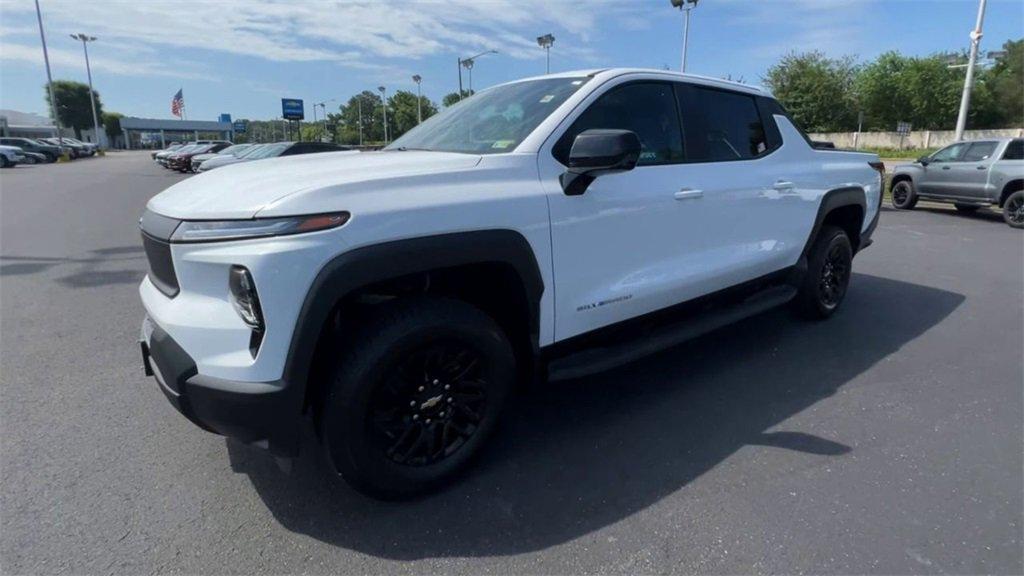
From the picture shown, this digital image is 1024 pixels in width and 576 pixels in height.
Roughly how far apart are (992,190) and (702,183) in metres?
11.4

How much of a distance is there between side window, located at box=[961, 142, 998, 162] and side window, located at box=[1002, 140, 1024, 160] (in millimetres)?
241

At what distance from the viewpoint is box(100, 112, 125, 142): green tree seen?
87.5m

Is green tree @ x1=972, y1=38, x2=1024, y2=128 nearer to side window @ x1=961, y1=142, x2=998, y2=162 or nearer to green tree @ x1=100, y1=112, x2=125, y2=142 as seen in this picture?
side window @ x1=961, y1=142, x2=998, y2=162

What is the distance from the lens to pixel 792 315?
489cm

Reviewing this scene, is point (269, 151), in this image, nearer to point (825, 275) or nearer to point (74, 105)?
point (825, 275)

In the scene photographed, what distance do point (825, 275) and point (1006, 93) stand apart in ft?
221

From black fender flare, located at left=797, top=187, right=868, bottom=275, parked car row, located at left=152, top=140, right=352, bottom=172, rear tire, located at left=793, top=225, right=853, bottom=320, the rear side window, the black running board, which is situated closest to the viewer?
the black running board

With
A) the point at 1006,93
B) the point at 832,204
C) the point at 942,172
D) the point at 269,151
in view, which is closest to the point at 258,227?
the point at 832,204

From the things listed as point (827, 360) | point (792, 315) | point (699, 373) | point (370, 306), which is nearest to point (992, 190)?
point (792, 315)

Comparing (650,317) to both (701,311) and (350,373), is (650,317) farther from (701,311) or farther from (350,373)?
(350,373)

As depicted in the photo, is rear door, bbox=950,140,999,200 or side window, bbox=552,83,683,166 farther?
rear door, bbox=950,140,999,200

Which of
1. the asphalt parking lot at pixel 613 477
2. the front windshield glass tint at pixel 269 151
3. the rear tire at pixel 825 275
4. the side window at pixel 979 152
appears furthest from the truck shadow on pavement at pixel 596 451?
the front windshield glass tint at pixel 269 151

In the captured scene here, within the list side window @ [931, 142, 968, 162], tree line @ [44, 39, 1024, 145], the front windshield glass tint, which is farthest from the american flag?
side window @ [931, 142, 968, 162]

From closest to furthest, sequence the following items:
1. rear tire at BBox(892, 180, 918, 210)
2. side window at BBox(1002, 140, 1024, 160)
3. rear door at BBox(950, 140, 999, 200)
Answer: side window at BBox(1002, 140, 1024, 160), rear door at BBox(950, 140, 999, 200), rear tire at BBox(892, 180, 918, 210)
